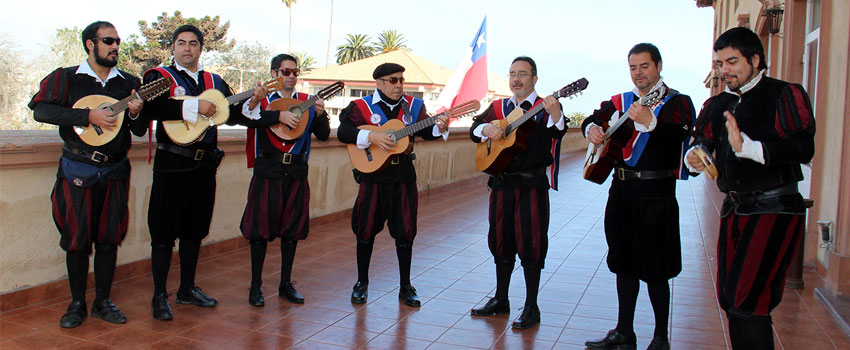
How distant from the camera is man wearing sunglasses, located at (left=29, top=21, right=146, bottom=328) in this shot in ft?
14.0

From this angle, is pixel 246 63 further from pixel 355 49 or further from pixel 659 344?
pixel 659 344

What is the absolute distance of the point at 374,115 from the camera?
17.2ft

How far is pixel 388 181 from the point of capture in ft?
17.0

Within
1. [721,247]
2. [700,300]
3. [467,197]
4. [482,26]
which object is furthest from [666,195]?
[482,26]

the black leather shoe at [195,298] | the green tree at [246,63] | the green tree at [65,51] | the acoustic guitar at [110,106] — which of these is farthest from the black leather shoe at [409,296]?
the green tree at [246,63]

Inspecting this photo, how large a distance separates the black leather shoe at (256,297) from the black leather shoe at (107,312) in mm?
871

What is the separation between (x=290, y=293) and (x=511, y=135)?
6.66ft

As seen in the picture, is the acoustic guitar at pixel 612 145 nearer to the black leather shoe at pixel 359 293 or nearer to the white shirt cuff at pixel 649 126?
the white shirt cuff at pixel 649 126

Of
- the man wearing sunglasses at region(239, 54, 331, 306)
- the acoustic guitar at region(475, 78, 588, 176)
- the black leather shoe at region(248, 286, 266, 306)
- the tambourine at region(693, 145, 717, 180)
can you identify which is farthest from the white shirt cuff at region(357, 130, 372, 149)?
the tambourine at region(693, 145, 717, 180)

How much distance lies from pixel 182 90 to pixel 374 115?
4.56ft

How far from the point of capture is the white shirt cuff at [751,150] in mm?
3010

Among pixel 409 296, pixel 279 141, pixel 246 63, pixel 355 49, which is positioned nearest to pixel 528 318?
pixel 409 296

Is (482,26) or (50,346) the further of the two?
(482,26)

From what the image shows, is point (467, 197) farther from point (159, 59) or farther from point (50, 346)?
point (159, 59)
